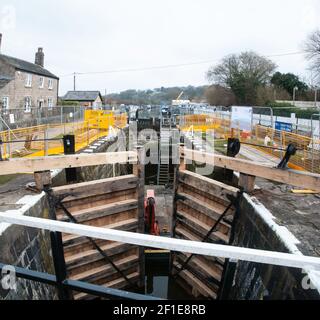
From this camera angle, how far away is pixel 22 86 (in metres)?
32.8

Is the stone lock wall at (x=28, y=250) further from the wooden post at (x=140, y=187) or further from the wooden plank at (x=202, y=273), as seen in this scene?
the wooden plank at (x=202, y=273)

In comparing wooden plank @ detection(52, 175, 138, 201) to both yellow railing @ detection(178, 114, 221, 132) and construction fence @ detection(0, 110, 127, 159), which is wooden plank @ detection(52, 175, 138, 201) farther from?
yellow railing @ detection(178, 114, 221, 132)

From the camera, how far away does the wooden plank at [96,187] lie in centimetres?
688

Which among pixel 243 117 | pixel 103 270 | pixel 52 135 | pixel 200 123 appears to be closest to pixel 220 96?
pixel 200 123

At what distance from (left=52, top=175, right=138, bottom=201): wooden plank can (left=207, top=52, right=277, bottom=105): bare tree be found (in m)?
54.4

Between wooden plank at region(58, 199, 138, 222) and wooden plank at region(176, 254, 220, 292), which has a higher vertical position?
wooden plank at region(58, 199, 138, 222)

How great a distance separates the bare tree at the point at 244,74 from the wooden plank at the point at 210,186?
175 ft

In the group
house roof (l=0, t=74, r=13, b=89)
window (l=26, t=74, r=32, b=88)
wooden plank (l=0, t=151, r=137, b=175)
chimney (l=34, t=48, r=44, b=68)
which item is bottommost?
wooden plank (l=0, t=151, r=137, b=175)

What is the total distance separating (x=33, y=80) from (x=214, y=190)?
33.4 m

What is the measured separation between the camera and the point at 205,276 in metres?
7.59

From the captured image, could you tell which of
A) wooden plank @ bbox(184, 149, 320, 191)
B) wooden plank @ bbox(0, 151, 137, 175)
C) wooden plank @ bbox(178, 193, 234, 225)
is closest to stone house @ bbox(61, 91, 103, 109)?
wooden plank @ bbox(178, 193, 234, 225)

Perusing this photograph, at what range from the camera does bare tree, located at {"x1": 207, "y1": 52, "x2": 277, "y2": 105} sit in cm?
6034

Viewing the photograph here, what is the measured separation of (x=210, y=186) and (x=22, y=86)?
31.0 meters
